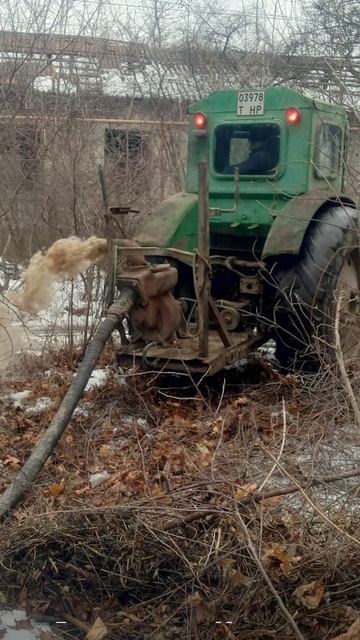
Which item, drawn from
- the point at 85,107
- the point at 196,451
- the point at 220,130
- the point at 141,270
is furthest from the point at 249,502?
the point at 85,107

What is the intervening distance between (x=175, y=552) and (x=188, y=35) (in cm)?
1503

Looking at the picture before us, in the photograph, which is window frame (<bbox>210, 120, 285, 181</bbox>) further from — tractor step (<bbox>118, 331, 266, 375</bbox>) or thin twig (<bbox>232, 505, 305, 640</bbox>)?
thin twig (<bbox>232, 505, 305, 640</bbox>)

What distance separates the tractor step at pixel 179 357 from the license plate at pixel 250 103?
6.19ft

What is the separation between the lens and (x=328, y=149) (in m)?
7.19

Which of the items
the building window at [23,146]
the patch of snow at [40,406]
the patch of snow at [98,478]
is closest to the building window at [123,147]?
the building window at [23,146]

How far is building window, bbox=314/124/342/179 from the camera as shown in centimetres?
689

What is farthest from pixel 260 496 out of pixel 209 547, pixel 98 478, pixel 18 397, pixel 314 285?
pixel 18 397

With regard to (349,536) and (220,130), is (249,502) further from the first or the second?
(220,130)

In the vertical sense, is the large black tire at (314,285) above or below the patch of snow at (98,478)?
above

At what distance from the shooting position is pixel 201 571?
3.70 metres

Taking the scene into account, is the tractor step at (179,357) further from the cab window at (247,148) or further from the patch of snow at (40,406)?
the cab window at (247,148)

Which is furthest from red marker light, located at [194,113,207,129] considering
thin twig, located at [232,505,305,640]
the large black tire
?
thin twig, located at [232,505,305,640]

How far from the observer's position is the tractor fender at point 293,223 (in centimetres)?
631

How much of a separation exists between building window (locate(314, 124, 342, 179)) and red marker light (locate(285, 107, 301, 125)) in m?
0.24
